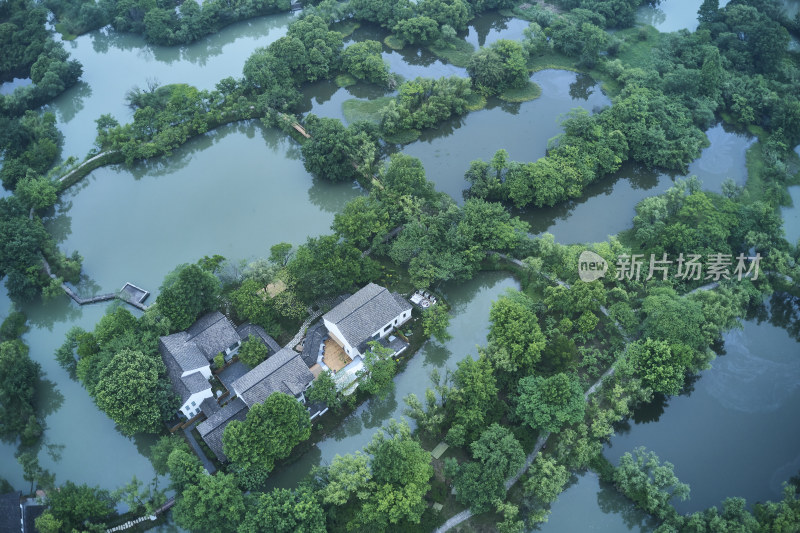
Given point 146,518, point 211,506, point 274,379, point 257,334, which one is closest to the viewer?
point 211,506

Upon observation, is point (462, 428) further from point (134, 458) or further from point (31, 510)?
point (31, 510)

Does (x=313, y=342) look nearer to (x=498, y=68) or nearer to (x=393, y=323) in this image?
(x=393, y=323)

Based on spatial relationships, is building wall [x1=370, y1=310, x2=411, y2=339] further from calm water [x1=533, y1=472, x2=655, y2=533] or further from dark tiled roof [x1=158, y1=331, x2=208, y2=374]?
calm water [x1=533, y1=472, x2=655, y2=533]

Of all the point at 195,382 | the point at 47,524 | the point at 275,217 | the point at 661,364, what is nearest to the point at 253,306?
the point at 195,382

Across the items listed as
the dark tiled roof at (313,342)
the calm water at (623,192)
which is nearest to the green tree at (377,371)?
the dark tiled roof at (313,342)

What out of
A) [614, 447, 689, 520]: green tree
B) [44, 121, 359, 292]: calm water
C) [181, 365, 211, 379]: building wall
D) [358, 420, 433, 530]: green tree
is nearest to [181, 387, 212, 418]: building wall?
[181, 365, 211, 379]: building wall

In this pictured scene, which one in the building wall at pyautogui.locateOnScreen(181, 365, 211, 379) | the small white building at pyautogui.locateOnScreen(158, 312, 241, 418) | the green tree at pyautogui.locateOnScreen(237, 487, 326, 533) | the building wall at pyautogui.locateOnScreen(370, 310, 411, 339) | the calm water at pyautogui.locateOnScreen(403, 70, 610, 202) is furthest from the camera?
the calm water at pyautogui.locateOnScreen(403, 70, 610, 202)

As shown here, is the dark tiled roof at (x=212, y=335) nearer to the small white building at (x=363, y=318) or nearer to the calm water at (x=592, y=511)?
the small white building at (x=363, y=318)

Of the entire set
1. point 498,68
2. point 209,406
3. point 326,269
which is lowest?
point 209,406
